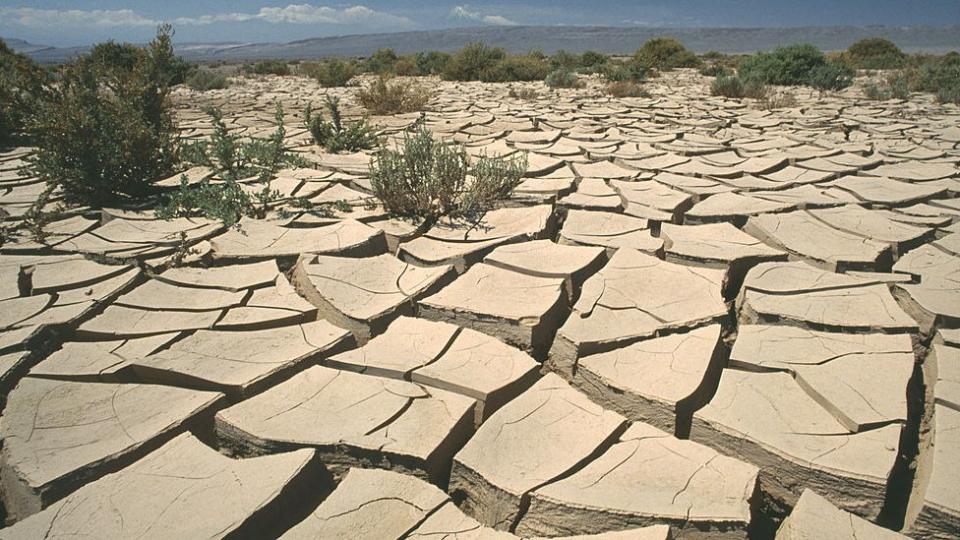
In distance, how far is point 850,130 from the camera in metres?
5.78

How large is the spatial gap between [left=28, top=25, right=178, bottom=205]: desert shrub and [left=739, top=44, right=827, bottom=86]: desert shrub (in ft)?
33.0

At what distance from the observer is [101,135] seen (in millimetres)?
3408

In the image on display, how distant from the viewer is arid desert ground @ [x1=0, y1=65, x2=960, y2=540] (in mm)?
1345

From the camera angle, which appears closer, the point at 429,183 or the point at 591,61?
the point at 429,183

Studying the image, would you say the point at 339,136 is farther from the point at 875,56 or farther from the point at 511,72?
the point at 875,56

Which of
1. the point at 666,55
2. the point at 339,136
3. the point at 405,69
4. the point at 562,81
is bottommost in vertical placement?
the point at 339,136

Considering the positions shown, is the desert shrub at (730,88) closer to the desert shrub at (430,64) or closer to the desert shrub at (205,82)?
the desert shrub at (430,64)

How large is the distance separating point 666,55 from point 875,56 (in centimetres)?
581

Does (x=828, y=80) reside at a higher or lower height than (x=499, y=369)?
higher

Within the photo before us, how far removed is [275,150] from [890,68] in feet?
53.3

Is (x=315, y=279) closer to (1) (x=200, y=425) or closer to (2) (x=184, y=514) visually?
(1) (x=200, y=425)

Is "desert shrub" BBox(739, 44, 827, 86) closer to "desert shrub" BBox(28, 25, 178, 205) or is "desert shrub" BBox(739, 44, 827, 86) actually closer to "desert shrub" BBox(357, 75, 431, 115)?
"desert shrub" BBox(357, 75, 431, 115)

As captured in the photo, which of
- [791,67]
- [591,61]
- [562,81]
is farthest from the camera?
[591,61]

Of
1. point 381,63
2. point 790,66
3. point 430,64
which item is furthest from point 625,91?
point 381,63
